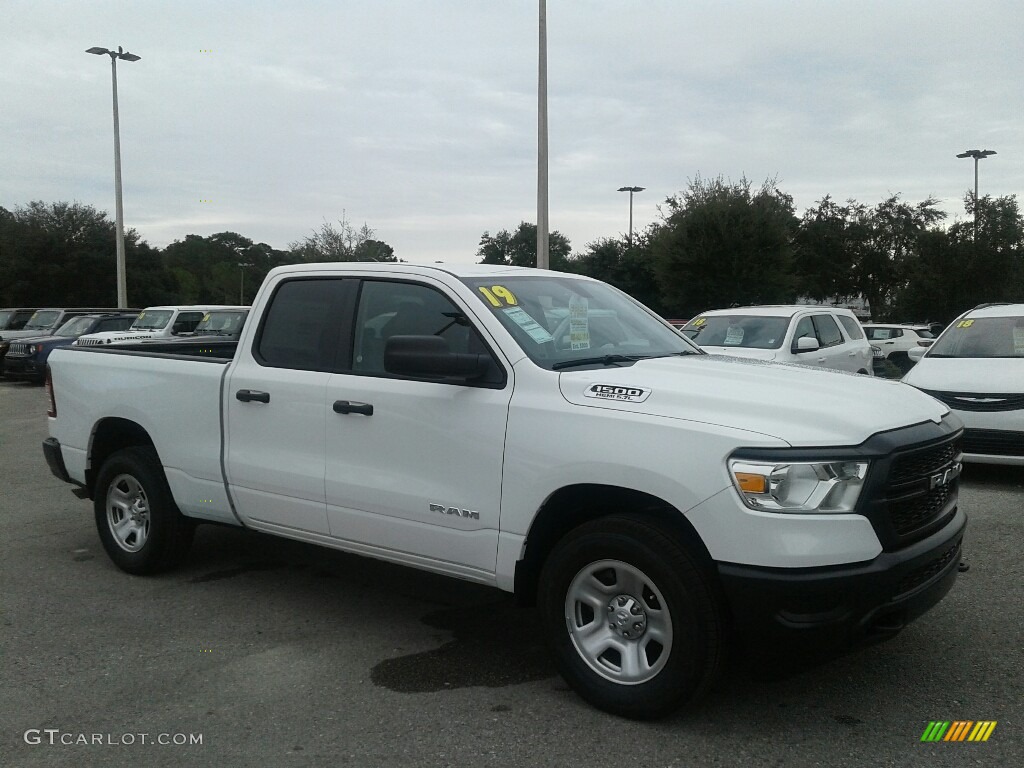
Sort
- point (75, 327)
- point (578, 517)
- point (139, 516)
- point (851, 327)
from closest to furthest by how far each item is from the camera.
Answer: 1. point (578, 517)
2. point (139, 516)
3. point (851, 327)
4. point (75, 327)

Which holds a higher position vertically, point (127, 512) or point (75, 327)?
point (75, 327)

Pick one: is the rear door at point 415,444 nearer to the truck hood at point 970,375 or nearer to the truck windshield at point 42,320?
the truck hood at point 970,375

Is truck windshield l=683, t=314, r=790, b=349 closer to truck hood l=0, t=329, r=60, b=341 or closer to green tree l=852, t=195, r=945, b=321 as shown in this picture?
truck hood l=0, t=329, r=60, b=341

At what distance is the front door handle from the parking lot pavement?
117cm

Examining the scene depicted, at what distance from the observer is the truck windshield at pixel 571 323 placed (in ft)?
14.1

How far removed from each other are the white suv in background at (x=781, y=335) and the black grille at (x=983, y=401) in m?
2.32

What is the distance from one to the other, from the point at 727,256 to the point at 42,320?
20.1 meters

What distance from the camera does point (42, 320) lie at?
80.9 feet

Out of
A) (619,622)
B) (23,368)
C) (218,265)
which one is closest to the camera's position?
(619,622)

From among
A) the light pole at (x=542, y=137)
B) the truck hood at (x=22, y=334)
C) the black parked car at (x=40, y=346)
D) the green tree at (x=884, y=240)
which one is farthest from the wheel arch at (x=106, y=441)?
the green tree at (x=884, y=240)

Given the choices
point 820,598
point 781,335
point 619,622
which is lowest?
point 619,622

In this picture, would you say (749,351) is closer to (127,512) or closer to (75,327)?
(127,512)

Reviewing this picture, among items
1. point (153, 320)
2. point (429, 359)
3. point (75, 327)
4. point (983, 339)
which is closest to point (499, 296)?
point (429, 359)

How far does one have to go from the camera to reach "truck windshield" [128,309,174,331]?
2034cm
